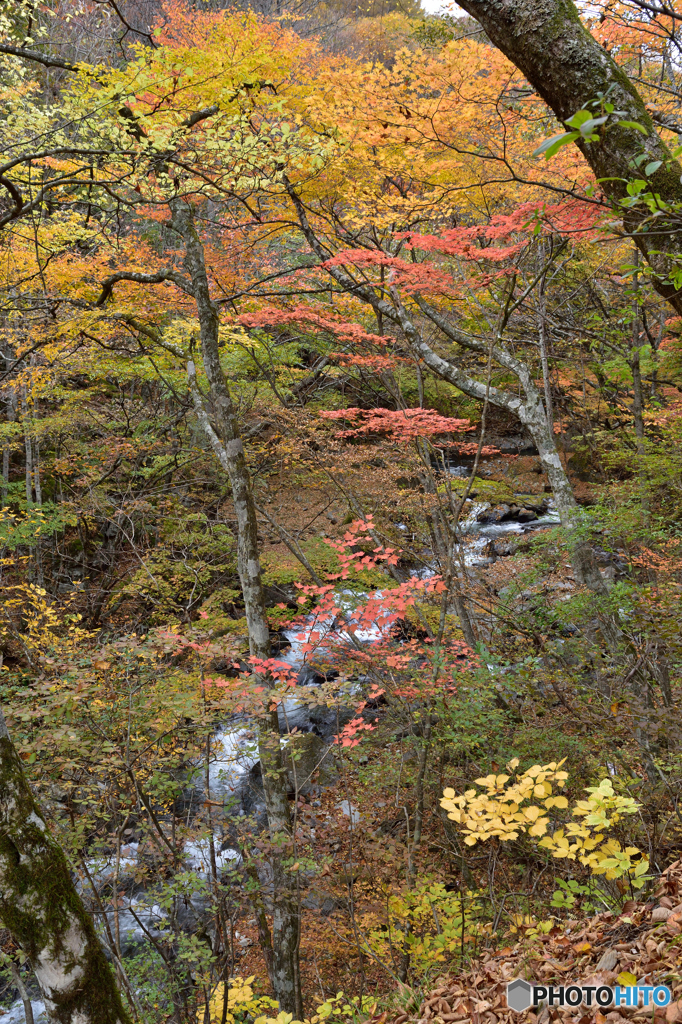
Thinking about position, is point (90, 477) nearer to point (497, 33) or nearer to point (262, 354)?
point (262, 354)

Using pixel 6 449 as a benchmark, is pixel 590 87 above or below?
above

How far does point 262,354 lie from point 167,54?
7.84m

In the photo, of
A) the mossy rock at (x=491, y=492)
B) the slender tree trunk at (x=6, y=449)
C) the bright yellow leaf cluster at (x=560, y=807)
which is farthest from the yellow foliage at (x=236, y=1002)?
the mossy rock at (x=491, y=492)

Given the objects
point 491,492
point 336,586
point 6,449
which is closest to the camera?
point 336,586

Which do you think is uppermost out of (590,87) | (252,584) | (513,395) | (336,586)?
(590,87)

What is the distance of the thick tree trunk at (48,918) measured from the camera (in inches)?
A: 104

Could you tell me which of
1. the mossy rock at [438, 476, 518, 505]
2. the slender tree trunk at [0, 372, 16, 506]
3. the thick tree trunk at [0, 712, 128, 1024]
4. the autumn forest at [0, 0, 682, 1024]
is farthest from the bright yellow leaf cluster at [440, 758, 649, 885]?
the mossy rock at [438, 476, 518, 505]

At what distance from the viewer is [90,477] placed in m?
12.2

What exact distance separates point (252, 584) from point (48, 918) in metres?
4.15

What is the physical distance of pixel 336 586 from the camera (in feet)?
25.6

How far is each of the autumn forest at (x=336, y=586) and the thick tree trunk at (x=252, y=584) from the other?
4cm

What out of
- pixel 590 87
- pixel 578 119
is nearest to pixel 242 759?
pixel 590 87

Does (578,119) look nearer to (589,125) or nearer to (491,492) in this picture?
(589,125)

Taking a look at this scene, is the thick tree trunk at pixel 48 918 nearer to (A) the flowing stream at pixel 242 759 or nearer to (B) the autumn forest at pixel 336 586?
(B) the autumn forest at pixel 336 586
